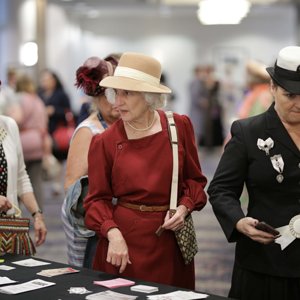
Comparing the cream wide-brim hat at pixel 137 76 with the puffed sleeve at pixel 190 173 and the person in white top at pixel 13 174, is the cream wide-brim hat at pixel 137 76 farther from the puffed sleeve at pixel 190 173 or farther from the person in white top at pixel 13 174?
the person in white top at pixel 13 174

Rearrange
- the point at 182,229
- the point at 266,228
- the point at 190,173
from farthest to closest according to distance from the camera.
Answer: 1. the point at 190,173
2. the point at 182,229
3. the point at 266,228

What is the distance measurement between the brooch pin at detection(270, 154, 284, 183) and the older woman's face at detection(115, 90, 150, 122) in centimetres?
62

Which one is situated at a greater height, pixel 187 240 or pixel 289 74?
pixel 289 74

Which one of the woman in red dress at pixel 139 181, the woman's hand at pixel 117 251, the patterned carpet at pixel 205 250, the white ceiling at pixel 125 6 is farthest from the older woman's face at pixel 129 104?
the white ceiling at pixel 125 6

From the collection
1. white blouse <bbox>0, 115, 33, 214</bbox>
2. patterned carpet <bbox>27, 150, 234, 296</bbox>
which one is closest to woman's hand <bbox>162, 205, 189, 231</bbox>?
white blouse <bbox>0, 115, 33, 214</bbox>

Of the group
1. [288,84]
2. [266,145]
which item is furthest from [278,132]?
[288,84]

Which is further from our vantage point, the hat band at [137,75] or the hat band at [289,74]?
the hat band at [137,75]

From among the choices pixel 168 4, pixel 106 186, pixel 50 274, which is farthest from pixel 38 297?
pixel 168 4

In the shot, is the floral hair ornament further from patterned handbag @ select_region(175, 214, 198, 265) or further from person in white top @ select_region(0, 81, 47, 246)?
person in white top @ select_region(0, 81, 47, 246)

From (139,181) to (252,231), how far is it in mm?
605

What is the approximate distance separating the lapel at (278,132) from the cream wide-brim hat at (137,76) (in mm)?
492

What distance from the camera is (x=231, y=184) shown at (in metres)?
3.05

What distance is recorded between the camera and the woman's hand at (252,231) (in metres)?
2.79

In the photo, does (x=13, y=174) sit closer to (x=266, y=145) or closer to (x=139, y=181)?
(x=139, y=181)
